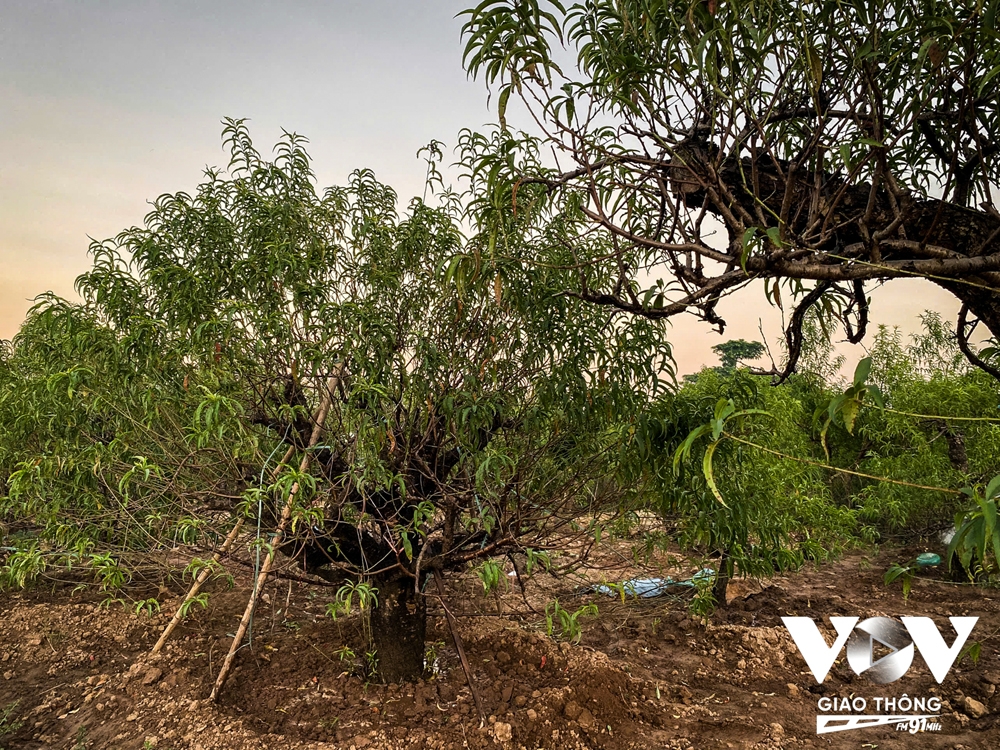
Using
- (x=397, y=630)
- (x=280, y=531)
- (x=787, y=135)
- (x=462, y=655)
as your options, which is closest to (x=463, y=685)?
(x=397, y=630)

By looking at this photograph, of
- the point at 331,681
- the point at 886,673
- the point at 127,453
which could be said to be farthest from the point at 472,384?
the point at 886,673

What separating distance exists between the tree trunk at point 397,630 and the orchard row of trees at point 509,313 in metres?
0.01

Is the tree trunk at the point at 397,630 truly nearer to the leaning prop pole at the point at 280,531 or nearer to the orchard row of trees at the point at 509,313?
the orchard row of trees at the point at 509,313

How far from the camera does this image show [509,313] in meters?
2.97

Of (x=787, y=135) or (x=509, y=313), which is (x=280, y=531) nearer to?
(x=509, y=313)

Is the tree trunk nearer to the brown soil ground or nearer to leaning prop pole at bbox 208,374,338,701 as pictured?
the brown soil ground

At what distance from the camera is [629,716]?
311 cm

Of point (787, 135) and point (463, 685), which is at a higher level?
point (787, 135)

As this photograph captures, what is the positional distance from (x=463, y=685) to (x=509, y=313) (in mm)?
1957

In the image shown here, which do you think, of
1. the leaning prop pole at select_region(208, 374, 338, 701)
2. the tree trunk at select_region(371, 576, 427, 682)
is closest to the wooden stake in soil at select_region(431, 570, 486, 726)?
the tree trunk at select_region(371, 576, 427, 682)

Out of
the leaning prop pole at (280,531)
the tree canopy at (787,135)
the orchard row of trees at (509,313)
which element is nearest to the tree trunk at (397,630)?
the orchard row of trees at (509,313)

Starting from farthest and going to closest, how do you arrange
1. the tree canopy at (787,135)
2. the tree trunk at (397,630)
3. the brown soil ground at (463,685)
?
the tree trunk at (397,630) → the brown soil ground at (463,685) → the tree canopy at (787,135)

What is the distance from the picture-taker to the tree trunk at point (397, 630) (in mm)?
3379

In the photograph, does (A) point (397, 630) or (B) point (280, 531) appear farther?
(A) point (397, 630)
